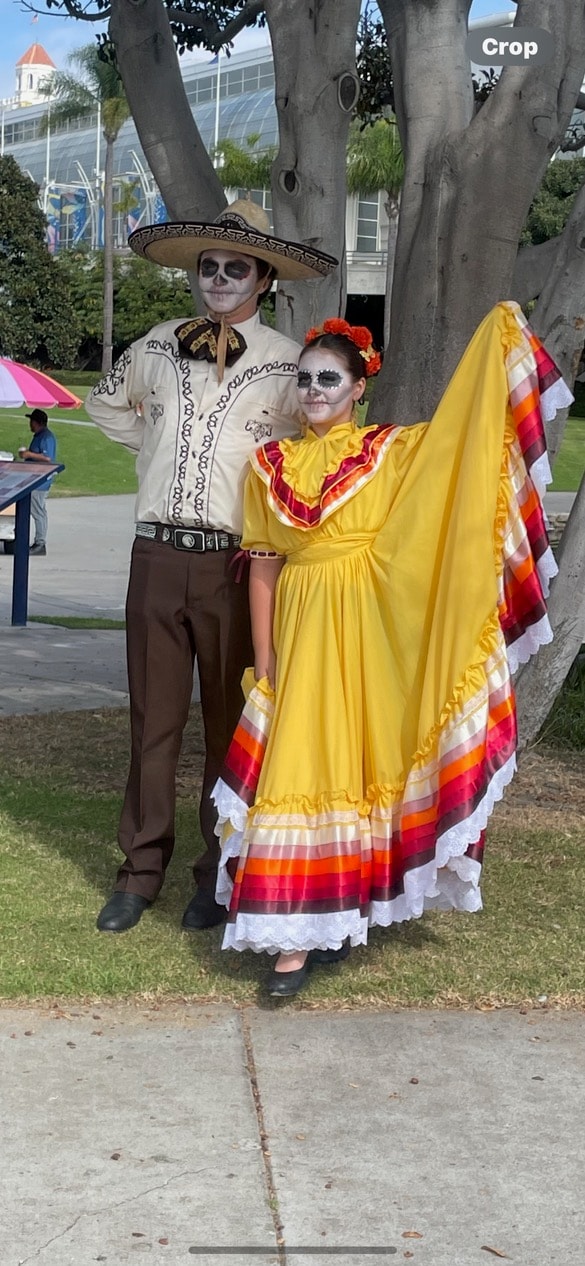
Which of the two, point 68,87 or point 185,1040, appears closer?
point 185,1040

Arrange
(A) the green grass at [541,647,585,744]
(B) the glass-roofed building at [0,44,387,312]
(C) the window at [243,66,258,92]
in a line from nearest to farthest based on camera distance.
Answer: (A) the green grass at [541,647,585,744] < (B) the glass-roofed building at [0,44,387,312] < (C) the window at [243,66,258,92]

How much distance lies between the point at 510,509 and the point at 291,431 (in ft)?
2.48

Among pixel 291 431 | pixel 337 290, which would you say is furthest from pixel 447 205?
pixel 291 431

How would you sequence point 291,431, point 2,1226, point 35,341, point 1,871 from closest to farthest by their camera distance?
point 2,1226, point 291,431, point 1,871, point 35,341

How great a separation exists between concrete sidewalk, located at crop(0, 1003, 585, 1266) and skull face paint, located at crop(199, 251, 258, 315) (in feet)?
6.58

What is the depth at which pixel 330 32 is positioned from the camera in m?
6.08

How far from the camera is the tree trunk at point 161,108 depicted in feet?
21.5

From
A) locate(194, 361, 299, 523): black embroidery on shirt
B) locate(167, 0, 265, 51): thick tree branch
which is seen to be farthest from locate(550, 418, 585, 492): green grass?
locate(194, 361, 299, 523): black embroidery on shirt

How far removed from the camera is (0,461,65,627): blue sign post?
36.9 ft

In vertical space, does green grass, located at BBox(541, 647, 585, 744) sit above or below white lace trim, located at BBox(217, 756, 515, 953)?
below

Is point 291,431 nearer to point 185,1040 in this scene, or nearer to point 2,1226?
point 185,1040

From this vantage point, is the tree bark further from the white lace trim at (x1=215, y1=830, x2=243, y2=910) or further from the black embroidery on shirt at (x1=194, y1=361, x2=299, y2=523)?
the white lace trim at (x1=215, y1=830, x2=243, y2=910)

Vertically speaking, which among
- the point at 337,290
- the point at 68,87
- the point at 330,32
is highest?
the point at 68,87

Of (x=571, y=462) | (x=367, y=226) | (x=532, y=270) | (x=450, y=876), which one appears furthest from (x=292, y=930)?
(x=367, y=226)
